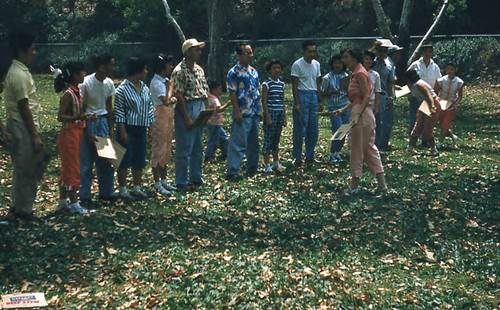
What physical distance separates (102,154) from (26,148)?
1004mm

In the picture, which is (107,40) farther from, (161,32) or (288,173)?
(288,173)

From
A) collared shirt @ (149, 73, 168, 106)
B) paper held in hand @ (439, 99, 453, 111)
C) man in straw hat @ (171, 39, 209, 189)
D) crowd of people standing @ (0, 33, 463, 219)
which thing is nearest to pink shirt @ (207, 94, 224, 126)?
crowd of people standing @ (0, 33, 463, 219)

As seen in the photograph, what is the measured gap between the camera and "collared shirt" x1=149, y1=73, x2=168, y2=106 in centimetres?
1008

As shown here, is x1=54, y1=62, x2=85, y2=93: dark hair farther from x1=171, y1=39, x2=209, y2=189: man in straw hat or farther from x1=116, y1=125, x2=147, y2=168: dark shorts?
x1=171, y1=39, x2=209, y2=189: man in straw hat

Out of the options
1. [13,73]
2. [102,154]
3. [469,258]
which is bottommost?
[469,258]

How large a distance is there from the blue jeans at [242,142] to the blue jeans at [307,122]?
1184 millimetres

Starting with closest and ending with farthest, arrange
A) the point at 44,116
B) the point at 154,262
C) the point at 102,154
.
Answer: the point at 154,262
the point at 102,154
the point at 44,116

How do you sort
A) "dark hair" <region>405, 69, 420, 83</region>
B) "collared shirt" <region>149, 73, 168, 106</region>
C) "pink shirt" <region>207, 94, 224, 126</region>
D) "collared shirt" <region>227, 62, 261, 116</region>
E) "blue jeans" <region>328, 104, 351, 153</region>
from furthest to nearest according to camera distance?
"dark hair" <region>405, 69, 420, 83</region> < "blue jeans" <region>328, 104, 351, 153</region> < "pink shirt" <region>207, 94, 224, 126</region> < "collared shirt" <region>227, 62, 261, 116</region> < "collared shirt" <region>149, 73, 168, 106</region>

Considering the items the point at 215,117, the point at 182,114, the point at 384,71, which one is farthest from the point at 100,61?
the point at 384,71

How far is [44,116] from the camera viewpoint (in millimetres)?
20281

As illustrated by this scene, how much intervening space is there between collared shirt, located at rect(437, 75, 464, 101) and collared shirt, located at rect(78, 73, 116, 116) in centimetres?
804

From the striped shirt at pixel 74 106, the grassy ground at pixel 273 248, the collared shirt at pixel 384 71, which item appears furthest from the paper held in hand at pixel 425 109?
the striped shirt at pixel 74 106

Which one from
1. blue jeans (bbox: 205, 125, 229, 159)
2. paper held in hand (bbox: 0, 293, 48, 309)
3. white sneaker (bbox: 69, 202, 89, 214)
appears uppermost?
blue jeans (bbox: 205, 125, 229, 159)

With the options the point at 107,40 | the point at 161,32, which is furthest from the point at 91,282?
the point at 107,40
